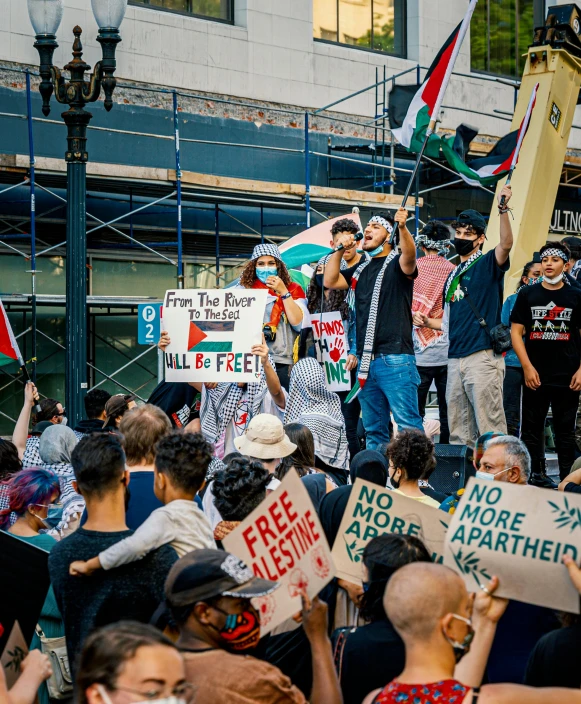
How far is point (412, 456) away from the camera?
18.3 feet

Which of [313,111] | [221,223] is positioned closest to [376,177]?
[313,111]

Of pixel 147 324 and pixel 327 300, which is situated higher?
pixel 327 300

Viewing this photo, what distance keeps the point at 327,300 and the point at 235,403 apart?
4.64 feet

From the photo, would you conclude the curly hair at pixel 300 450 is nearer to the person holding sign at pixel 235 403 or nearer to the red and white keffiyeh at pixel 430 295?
the person holding sign at pixel 235 403

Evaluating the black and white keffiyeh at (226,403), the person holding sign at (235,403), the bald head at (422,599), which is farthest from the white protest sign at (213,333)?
the bald head at (422,599)

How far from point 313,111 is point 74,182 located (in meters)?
7.98

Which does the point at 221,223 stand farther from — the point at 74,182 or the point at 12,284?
the point at 74,182

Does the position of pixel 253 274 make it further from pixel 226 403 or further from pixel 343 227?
pixel 226 403

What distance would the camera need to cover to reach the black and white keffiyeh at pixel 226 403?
8227mm

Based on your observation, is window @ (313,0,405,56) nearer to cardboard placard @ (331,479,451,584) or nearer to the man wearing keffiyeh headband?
the man wearing keffiyeh headband

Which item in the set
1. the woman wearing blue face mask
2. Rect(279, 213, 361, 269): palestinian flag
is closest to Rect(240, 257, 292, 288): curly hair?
Rect(279, 213, 361, 269): palestinian flag

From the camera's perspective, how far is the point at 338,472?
25.3 feet

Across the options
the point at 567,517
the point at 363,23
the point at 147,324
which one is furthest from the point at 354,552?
the point at 363,23

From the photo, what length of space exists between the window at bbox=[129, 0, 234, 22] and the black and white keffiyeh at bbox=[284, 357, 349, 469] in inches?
364
